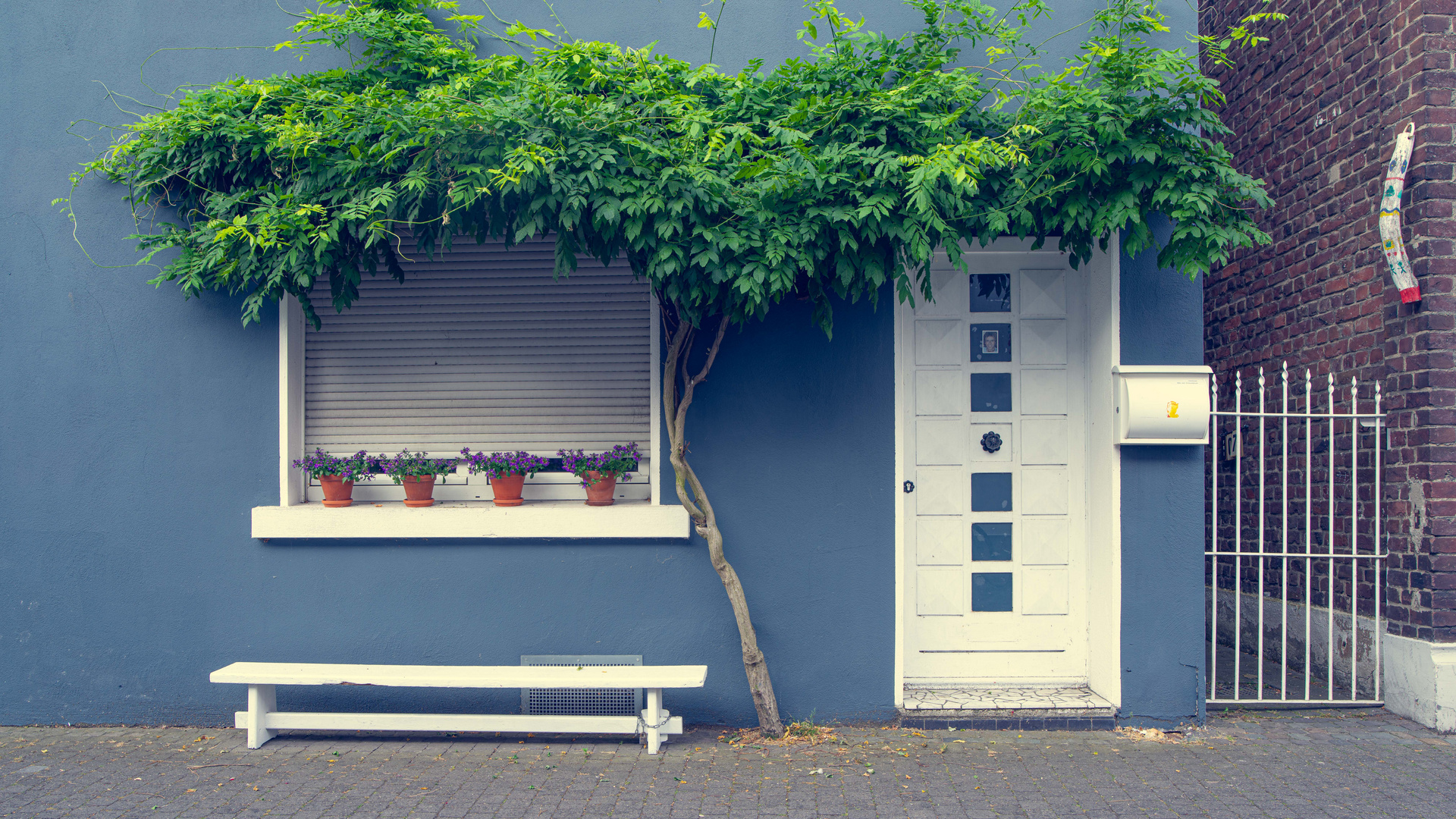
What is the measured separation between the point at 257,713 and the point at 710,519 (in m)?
2.57

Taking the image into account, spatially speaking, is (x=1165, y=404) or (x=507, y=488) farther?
(x=507, y=488)

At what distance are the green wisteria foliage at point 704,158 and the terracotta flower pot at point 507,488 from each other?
1268 millimetres

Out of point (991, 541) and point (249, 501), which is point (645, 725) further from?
point (249, 501)

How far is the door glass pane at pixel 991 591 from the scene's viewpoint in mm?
5180

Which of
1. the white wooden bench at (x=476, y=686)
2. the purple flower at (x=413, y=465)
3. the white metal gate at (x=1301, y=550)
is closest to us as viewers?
the white wooden bench at (x=476, y=686)

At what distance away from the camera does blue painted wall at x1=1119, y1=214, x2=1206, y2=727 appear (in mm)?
4777

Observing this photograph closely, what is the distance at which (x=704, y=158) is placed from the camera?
4039 millimetres

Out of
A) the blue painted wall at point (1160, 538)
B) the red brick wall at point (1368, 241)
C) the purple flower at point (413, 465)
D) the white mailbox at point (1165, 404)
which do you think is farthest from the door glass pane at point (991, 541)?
the purple flower at point (413, 465)

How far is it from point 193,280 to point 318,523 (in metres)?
1.45

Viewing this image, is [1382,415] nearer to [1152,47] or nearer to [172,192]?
[1152,47]

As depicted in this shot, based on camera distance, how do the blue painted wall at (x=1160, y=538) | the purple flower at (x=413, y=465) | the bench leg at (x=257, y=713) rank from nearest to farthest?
the bench leg at (x=257, y=713) < the blue painted wall at (x=1160, y=538) < the purple flower at (x=413, y=465)

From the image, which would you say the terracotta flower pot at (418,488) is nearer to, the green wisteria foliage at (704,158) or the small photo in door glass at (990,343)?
the green wisteria foliage at (704,158)

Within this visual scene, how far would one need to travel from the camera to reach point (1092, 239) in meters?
4.88

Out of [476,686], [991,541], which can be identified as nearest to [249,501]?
[476,686]
